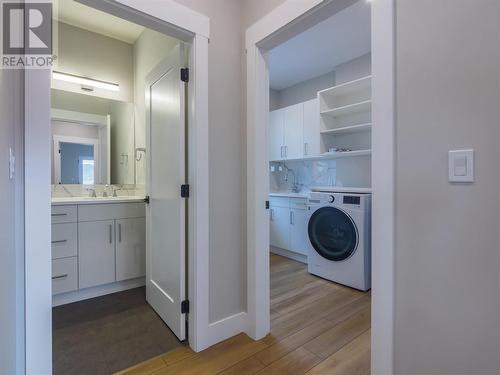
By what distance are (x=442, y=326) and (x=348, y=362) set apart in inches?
32.6

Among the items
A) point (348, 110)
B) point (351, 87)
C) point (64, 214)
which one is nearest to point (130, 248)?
point (64, 214)

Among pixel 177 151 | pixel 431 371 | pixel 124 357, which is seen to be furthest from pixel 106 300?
pixel 431 371

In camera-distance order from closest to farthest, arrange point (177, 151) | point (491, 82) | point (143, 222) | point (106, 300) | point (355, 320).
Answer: point (491, 82) → point (177, 151) → point (355, 320) → point (106, 300) → point (143, 222)

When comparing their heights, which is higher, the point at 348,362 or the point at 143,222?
the point at 143,222

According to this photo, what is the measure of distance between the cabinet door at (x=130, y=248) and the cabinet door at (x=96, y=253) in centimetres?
5

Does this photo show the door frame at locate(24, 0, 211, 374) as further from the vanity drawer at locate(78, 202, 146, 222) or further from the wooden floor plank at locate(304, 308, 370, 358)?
the vanity drawer at locate(78, 202, 146, 222)

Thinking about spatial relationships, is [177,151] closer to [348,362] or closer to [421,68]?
[421,68]

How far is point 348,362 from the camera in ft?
4.96

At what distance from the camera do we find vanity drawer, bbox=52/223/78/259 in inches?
83.7

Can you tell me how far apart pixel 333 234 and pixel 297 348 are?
1.38 meters

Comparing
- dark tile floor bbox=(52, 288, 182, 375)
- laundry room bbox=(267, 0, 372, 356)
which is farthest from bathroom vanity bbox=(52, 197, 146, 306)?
laundry room bbox=(267, 0, 372, 356)

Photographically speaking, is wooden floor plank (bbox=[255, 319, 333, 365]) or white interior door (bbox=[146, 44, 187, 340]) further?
white interior door (bbox=[146, 44, 187, 340])

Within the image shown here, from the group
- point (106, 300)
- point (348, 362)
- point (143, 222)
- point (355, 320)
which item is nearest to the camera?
point (348, 362)

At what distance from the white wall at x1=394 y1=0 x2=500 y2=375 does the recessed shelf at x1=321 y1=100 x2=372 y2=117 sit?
6.64 ft
